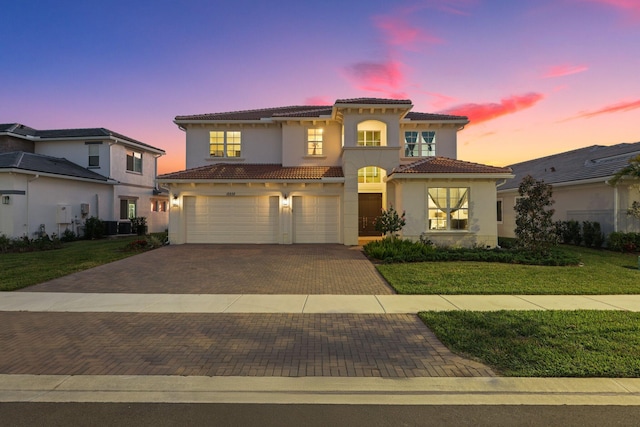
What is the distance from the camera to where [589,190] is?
17.2m

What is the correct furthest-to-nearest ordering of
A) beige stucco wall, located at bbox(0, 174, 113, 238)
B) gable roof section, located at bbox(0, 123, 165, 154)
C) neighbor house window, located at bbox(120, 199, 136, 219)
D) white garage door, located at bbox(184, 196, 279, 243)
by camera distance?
neighbor house window, located at bbox(120, 199, 136, 219) → gable roof section, located at bbox(0, 123, 165, 154) → white garage door, located at bbox(184, 196, 279, 243) → beige stucco wall, located at bbox(0, 174, 113, 238)

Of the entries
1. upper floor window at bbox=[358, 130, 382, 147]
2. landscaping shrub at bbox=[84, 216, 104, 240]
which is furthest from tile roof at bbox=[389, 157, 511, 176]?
landscaping shrub at bbox=[84, 216, 104, 240]

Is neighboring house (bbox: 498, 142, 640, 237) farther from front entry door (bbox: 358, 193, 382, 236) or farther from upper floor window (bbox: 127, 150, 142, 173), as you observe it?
upper floor window (bbox: 127, 150, 142, 173)

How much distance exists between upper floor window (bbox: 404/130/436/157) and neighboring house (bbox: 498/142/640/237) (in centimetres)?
636

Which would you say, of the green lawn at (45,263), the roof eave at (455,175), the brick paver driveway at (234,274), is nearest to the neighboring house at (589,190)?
the roof eave at (455,175)

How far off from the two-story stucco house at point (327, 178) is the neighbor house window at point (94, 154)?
808cm

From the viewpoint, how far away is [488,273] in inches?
404

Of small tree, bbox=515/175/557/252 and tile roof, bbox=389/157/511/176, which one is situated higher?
tile roof, bbox=389/157/511/176

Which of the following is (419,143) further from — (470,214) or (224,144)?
(224,144)

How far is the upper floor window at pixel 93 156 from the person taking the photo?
76.4 feet

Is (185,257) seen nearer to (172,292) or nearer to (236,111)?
(172,292)

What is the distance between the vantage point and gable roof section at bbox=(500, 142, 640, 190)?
16844 mm

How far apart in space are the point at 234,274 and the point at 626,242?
1638 centimetres

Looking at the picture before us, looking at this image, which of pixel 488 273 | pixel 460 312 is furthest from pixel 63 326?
pixel 488 273
